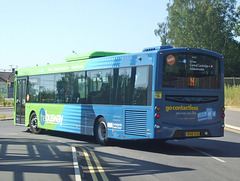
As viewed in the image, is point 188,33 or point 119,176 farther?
point 188,33

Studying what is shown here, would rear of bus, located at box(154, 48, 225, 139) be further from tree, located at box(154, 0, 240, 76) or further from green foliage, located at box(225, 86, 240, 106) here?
tree, located at box(154, 0, 240, 76)

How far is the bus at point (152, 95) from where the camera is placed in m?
12.8

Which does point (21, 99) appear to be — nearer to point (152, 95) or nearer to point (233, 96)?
point (152, 95)

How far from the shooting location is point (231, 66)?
2832 inches

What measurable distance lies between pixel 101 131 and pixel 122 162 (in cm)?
448

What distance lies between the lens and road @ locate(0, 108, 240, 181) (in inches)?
354

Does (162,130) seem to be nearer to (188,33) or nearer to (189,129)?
(189,129)

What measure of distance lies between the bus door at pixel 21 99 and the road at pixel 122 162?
7.18 metres

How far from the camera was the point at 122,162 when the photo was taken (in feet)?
36.1

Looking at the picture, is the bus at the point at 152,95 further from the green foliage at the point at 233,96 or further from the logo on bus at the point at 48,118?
the green foliage at the point at 233,96

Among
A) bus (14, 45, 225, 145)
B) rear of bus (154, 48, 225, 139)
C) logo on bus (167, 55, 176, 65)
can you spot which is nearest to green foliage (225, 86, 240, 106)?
bus (14, 45, 225, 145)

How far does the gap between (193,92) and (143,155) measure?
8.22ft

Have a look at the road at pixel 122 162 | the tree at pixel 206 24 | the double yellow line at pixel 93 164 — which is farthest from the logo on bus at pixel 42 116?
the tree at pixel 206 24

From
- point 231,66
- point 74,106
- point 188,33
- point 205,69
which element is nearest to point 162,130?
point 205,69
